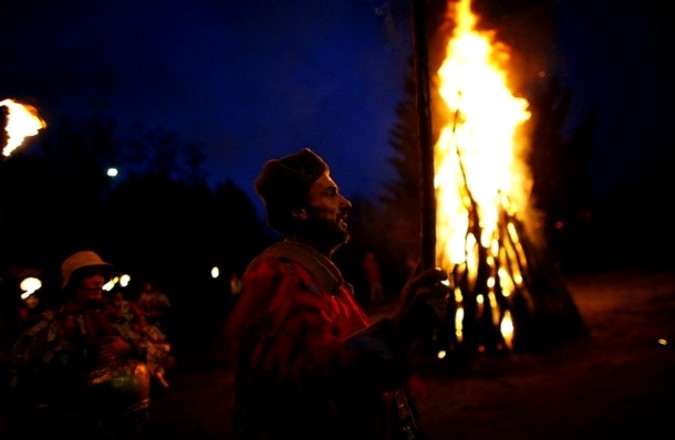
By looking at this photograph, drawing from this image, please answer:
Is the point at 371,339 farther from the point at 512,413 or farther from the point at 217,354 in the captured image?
the point at 217,354

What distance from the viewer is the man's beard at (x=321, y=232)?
1895mm

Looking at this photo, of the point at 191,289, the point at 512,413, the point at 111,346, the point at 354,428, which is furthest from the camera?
the point at 191,289

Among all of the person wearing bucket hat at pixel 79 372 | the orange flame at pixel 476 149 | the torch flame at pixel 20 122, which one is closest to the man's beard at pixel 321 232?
the torch flame at pixel 20 122

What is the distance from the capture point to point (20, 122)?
2.52 m

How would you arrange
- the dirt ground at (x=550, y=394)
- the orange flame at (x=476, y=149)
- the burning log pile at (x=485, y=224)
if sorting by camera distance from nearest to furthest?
the dirt ground at (x=550, y=394)
the burning log pile at (x=485, y=224)
the orange flame at (x=476, y=149)

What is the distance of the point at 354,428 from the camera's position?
1.58 m

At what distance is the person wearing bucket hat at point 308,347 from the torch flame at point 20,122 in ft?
4.92

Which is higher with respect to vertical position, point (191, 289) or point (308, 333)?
point (308, 333)

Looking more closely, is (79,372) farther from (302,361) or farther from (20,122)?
(302,361)

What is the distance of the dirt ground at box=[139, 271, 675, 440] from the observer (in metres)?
4.36

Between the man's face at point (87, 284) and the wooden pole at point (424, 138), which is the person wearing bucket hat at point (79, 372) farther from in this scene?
the wooden pole at point (424, 138)

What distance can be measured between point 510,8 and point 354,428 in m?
7.99

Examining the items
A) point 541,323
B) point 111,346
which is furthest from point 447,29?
point 111,346

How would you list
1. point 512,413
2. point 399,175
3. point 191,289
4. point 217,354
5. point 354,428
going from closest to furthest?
point 354,428, point 512,413, point 217,354, point 191,289, point 399,175
